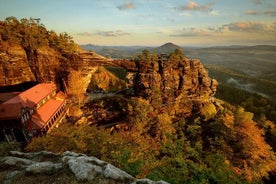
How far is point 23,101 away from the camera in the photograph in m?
31.3

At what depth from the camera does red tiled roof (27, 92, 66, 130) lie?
30.9 metres

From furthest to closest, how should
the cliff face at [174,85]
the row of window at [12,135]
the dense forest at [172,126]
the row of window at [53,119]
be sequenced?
1. the cliff face at [174,85]
2. the dense forest at [172,126]
3. the row of window at [53,119]
4. the row of window at [12,135]

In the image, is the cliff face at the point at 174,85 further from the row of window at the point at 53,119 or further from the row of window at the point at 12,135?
the row of window at the point at 12,135

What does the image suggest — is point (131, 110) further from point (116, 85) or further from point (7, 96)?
point (116, 85)

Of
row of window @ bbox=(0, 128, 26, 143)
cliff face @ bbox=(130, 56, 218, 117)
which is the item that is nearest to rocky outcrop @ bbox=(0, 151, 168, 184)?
row of window @ bbox=(0, 128, 26, 143)

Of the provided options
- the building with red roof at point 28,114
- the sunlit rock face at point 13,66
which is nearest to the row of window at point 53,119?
the building with red roof at point 28,114

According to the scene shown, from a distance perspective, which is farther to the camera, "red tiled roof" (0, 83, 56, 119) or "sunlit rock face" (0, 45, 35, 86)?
"sunlit rock face" (0, 45, 35, 86)

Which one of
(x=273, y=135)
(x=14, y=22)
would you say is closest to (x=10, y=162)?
Answer: (x=14, y=22)

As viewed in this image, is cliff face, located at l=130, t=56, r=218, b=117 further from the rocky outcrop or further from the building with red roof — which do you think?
the rocky outcrop

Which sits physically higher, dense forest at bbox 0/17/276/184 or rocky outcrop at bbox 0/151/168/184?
rocky outcrop at bbox 0/151/168/184

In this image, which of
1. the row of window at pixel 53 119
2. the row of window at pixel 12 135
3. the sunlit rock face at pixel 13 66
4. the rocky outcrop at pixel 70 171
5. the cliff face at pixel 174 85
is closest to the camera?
the rocky outcrop at pixel 70 171

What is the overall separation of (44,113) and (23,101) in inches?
178

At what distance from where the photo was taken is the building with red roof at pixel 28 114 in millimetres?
29031

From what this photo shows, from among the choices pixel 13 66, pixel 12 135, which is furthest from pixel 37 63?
pixel 12 135
